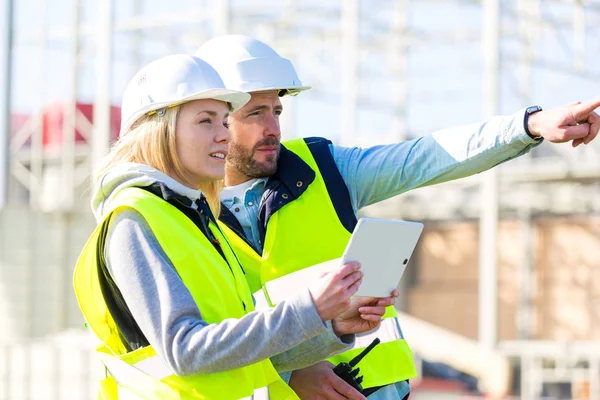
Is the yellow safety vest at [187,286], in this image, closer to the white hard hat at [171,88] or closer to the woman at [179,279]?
the woman at [179,279]

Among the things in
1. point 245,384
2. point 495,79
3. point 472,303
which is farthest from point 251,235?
point 472,303

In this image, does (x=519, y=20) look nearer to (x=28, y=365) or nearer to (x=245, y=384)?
(x=28, y=365)

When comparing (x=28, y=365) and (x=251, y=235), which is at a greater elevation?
(x=251, y=235)

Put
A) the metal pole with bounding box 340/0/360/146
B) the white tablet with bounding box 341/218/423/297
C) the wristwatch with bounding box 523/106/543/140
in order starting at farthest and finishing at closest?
the metal pole with bounding box 340/0/360/146, the wristwatch with bounding box 523/106/543/140, the white tablet with bounding box 341/218/423/297

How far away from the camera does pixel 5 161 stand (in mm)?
10930

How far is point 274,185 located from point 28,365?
797 cm

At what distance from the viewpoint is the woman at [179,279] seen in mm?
2590

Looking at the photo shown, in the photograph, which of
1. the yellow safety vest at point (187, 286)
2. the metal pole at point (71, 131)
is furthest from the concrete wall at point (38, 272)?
the yellow safety vest at point (187, 286)

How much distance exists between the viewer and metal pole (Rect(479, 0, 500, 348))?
13.6m

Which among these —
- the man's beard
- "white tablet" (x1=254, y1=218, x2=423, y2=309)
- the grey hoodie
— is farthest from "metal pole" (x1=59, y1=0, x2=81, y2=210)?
the grey hoodie

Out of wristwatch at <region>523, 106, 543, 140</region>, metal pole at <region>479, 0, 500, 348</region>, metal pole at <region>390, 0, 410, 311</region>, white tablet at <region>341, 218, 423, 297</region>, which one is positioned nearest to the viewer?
white tablet at <region>341, 218, 423, 297</region>

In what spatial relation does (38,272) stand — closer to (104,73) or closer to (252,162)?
(104,73)

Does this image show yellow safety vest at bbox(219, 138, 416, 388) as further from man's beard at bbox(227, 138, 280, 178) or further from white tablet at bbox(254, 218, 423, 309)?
white tablet at bbox(254, 218, 423, 309)

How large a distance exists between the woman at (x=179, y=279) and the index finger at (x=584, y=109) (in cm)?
72
